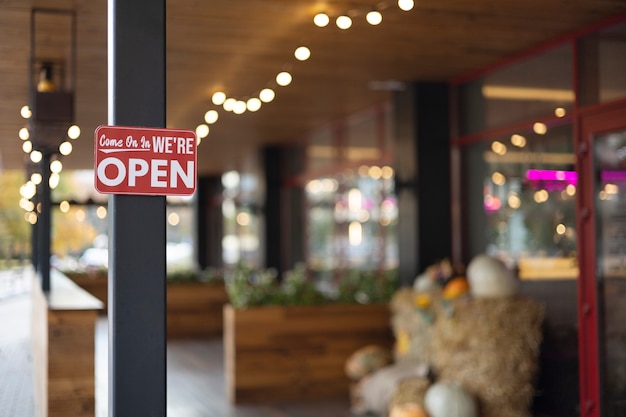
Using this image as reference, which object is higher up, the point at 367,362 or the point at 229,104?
the point at 229,104

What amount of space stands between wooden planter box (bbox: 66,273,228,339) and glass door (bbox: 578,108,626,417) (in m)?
7.47

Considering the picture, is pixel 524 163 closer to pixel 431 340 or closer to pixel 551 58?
pixel 551 58

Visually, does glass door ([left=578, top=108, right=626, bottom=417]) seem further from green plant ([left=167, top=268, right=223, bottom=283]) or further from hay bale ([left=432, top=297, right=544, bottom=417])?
green plant ([left=167, top=268, right=223, bottom=283])

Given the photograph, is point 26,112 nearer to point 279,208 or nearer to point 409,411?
point 409,411

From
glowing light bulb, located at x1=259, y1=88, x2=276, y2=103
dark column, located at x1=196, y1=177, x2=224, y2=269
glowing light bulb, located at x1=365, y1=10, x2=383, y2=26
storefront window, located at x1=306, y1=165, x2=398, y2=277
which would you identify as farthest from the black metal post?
dark column, located at x1=196, y1=177, x2=224, y2=269

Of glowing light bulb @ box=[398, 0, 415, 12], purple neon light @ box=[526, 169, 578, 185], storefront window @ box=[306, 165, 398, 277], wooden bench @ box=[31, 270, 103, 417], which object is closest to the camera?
wooden bench @ box=[31, 270, 103, 417]

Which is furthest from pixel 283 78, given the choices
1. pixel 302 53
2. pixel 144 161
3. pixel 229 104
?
pixel 144 161

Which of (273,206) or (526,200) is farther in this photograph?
(273,206)

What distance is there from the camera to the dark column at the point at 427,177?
787cm

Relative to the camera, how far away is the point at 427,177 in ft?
26.0

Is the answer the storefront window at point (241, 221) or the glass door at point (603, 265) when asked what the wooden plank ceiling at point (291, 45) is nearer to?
the glass door at point (603, 265)

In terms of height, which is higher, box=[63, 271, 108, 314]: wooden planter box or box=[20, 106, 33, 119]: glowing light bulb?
box=[20, 106, 33, 119]: glowing light bulb

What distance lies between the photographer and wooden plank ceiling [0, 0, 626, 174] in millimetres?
5387

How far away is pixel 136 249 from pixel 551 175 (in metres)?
4.09
